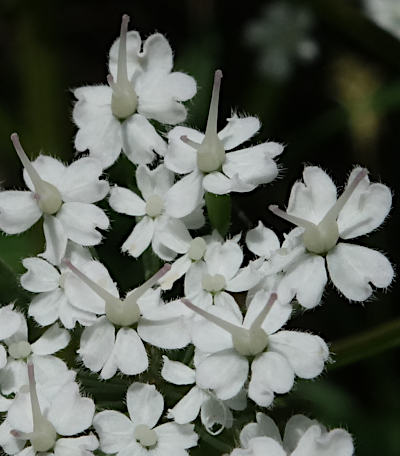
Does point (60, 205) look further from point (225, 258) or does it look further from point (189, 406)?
point (189, 406)

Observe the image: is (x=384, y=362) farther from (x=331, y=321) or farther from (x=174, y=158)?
(x=174, y=158)

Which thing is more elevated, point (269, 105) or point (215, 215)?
point (215, 215)

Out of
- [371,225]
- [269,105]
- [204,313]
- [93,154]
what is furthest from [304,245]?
[269,105]

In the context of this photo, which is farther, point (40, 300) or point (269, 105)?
point (269, 105)

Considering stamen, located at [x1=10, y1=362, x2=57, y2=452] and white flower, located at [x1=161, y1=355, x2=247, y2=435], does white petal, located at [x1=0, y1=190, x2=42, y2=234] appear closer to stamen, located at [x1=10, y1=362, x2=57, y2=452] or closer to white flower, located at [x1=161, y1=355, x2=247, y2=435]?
stamen, located at [x1=10, y1=362, x2=57, y2=452]

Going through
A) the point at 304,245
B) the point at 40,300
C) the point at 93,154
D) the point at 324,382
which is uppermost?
the point at 304,245

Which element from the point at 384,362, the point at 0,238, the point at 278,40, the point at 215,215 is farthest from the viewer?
the point at 278,40

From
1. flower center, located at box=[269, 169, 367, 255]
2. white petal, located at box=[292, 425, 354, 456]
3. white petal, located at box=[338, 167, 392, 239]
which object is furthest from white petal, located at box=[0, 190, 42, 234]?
white petal, located at box=[292, 425, 354, 456]
